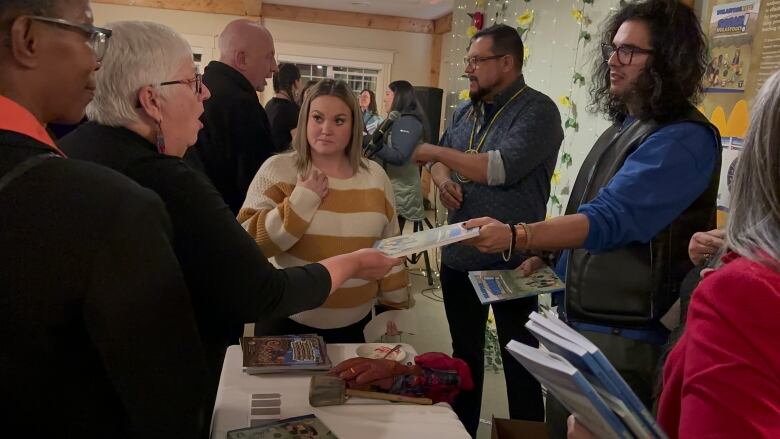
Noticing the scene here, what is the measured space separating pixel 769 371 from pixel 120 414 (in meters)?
0.88

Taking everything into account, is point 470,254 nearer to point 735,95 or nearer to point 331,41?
point 735,95

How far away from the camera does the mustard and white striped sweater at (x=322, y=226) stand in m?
1.89

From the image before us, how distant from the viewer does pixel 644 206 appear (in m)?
1.52

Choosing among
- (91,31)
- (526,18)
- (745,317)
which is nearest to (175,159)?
(91,31)

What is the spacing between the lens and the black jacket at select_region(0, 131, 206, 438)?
78cm

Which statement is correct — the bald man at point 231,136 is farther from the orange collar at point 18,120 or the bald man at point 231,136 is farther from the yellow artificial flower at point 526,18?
the yellow artificial flower at point 526,18

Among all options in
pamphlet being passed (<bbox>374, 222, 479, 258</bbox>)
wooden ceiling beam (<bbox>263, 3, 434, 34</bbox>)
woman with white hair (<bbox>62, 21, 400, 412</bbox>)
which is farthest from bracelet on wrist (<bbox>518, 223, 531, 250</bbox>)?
wooden ceiling beam (<bbox>263, 3, 434, 34</bbox>)

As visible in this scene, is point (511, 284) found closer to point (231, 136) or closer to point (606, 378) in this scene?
point (606, 378)

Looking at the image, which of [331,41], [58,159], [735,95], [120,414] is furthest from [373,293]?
[331,41]

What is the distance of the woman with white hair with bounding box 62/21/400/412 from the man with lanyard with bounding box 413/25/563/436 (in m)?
1.18

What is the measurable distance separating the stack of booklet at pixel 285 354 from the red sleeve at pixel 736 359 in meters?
1.00

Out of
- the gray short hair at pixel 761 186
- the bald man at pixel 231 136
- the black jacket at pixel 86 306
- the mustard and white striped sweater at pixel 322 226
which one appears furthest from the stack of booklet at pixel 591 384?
the bald man at pixel 231 136

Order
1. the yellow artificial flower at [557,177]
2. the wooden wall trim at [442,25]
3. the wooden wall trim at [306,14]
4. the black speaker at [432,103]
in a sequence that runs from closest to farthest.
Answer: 1. the yellow artificial flower at [557,177]
2. the black speaker at [432,103]
3. the wooden wall trim at [306,14]
4. the wooden wall trim at [442,25]

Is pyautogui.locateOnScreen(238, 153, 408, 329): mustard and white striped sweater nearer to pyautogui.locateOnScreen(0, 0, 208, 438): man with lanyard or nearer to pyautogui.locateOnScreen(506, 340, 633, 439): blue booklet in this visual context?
pyautogui.locateOnScreen(0, 0, 208, 438): man with lanyard
